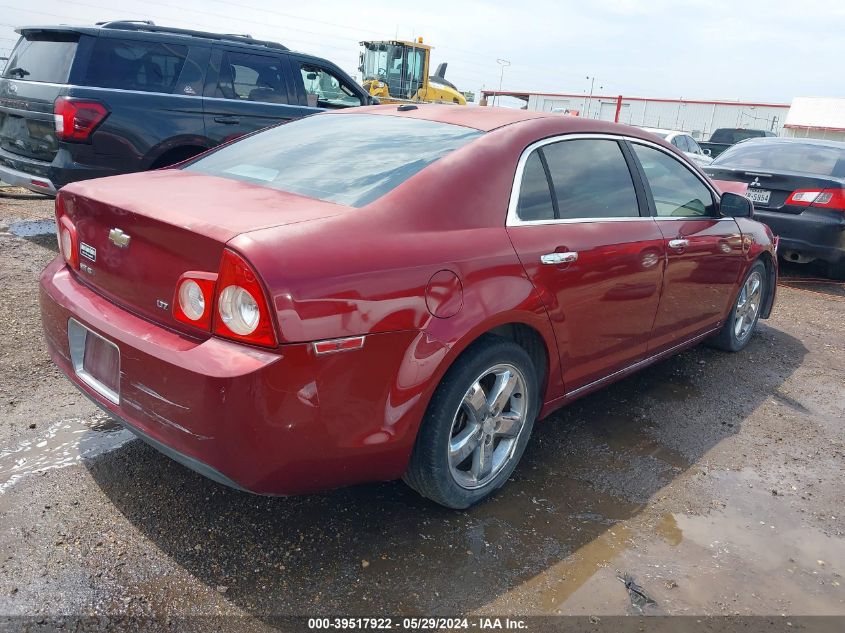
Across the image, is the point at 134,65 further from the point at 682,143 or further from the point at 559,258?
the point at 682,143

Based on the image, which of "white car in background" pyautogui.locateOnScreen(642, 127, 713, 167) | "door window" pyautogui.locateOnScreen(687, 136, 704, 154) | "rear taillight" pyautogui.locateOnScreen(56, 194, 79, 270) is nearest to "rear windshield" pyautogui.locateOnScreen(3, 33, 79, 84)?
"rear taillight" pyautogui.locateOnScreen(56, 194, 79, 270)

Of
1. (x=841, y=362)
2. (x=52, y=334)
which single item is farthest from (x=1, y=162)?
(x=841, y=362)

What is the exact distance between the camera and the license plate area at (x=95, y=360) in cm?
235

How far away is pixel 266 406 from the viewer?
201 centimetres

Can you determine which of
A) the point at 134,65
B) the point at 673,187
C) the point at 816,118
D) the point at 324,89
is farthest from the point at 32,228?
the point at 816,118

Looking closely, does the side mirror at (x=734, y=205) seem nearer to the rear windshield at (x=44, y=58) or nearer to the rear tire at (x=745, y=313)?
the rear tire at (x=745, y=313)

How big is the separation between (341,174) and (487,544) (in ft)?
5.04

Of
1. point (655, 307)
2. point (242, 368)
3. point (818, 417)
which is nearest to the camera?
point (242, 368)

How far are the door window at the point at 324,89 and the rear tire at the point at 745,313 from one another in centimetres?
491

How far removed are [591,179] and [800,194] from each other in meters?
4.87

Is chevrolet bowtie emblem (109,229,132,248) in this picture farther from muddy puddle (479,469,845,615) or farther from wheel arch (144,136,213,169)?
wheel arch (144,136,213,169)

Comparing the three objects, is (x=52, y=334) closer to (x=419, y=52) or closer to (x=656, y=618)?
(x=656, y=618)

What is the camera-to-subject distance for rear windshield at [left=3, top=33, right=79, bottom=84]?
19.3ft

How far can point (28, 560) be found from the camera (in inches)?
90.2
